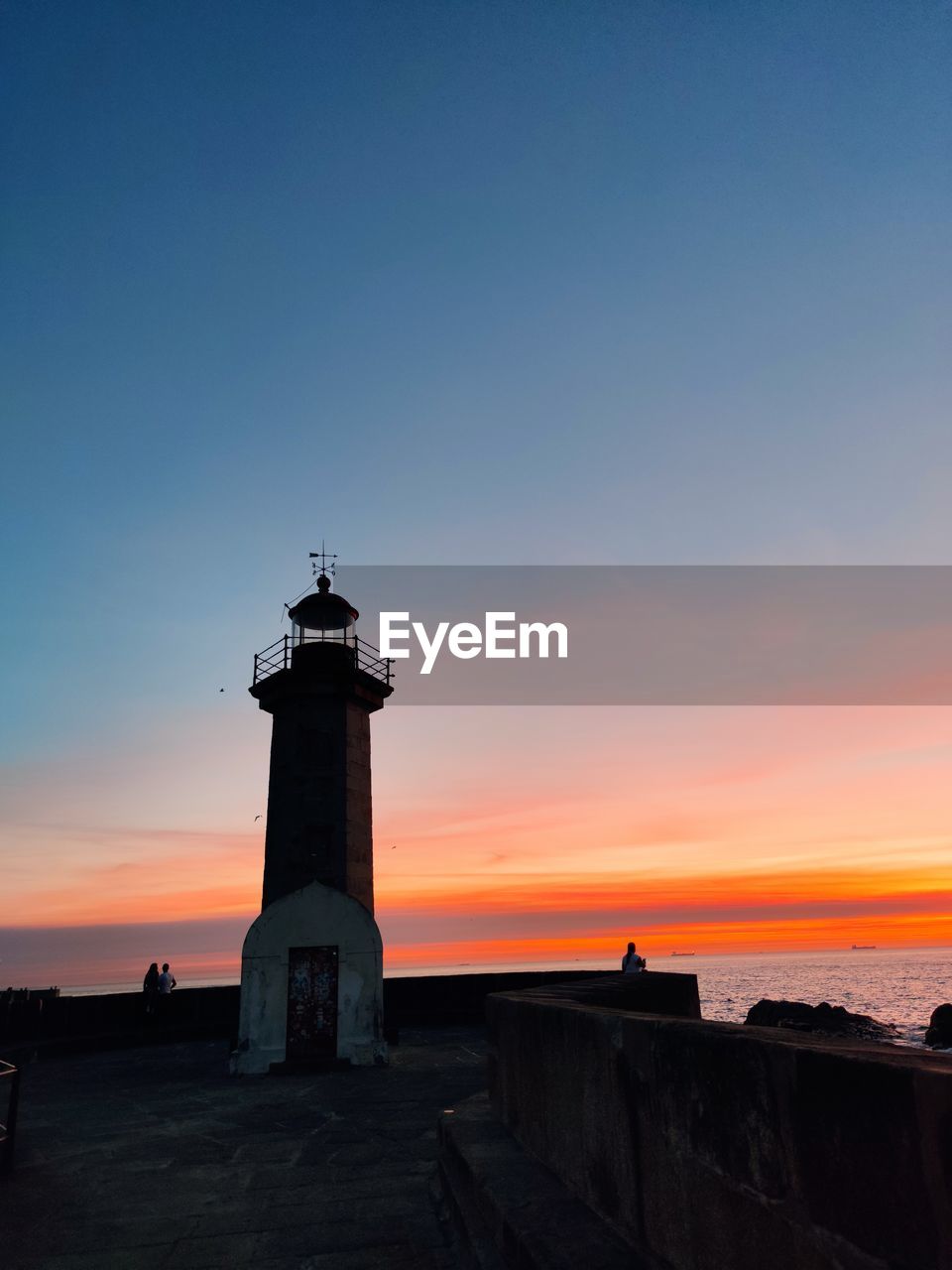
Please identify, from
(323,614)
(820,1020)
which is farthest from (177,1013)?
(820,1020)

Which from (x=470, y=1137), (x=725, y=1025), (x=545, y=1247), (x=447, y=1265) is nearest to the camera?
(x=725, y=1025)

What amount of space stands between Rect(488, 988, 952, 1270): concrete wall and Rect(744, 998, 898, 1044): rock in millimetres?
32351

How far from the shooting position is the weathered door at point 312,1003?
13852 millimetres

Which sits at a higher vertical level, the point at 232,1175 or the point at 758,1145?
the point at 758,1145

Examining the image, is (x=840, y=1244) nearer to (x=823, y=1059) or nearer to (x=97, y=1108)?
(x=823, y=1059)

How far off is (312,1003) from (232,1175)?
24.6 feet

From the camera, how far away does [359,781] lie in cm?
1605

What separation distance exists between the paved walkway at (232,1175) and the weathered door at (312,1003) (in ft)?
4.04

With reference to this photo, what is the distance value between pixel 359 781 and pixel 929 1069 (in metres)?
14.9

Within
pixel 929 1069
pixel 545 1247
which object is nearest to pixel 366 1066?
pixel 545 1247

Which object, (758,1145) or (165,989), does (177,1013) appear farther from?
(758,1145)

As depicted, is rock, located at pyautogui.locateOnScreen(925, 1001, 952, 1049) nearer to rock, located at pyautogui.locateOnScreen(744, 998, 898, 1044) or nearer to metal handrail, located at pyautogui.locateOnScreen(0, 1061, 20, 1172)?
rock, located at pyautogui.locateOnScreen(744, 998, 898, 1044)

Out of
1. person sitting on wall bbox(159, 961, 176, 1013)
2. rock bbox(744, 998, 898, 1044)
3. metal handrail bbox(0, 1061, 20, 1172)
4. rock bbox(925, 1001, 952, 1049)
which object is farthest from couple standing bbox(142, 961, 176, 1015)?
rock bbox(925, 1001, 952, 1049)

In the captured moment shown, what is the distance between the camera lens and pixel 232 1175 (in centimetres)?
685
